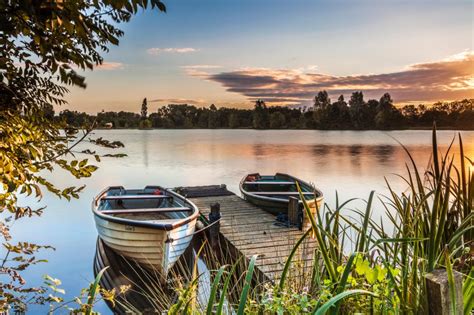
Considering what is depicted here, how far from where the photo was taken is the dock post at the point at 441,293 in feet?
4.14

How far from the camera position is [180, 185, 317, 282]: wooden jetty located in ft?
17.3

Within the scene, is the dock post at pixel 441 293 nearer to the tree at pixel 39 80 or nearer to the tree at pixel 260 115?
the tree at pixel 39 80

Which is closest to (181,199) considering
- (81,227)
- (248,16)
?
(81,227)

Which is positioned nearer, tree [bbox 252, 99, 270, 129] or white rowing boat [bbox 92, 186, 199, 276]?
white rowing boat [bbox 92, 186, 199, 276]

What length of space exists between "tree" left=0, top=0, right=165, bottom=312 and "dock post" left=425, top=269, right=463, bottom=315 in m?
1.31

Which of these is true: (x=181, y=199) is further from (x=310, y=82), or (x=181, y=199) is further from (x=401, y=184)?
(x=310, y=82)

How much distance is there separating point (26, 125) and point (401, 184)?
69.9 feet

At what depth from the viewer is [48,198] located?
17656mm

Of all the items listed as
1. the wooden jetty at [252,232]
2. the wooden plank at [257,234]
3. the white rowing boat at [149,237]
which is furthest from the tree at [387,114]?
the white rowing boat at [149,237]

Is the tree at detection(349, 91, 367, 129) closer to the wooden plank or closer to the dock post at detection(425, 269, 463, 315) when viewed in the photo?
the wooden plank

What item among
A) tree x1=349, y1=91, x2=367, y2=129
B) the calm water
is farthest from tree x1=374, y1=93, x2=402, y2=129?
tree x1=349, y1=91, x2=367, y2=129

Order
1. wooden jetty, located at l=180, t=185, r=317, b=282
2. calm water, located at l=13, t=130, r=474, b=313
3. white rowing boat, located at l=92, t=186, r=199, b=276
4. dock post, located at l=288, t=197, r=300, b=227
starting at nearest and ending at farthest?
wooden jetty, located at l=180, t=185, r=317, b=282
white rowing boat, located at l=92, t=186, r=199, b=276
dock post, located at l=288, t=197, r=300, b=227
calm water, located at l=13, t=130, r=474, b=313

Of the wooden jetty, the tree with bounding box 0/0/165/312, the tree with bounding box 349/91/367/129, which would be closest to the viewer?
the tree with bounding box 0/0/165/312

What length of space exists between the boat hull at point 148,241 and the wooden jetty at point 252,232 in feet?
2.78
